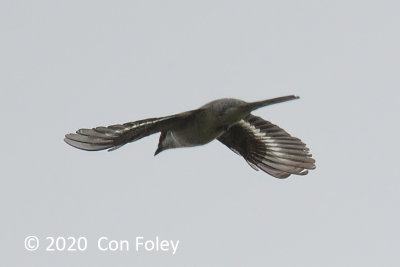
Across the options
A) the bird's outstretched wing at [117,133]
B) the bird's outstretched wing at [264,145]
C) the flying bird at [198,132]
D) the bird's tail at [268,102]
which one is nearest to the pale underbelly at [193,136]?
the flying bird at [198,132]

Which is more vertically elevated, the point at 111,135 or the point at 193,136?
the point at 111,135

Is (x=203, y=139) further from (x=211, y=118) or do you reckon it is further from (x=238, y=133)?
(x=238, y=133)

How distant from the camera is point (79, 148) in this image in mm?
11680

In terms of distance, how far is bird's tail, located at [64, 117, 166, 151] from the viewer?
11.7 meters

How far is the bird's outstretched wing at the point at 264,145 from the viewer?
13.9 meters

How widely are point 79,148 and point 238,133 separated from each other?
3.33 metres

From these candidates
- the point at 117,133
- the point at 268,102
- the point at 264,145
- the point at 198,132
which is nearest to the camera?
the point at 268,102

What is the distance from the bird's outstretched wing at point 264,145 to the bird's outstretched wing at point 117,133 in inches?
86.8

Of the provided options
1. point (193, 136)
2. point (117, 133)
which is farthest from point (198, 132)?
point (117, 133)

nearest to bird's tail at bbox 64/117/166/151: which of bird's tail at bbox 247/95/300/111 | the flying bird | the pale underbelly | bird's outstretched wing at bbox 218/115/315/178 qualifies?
the flying bird

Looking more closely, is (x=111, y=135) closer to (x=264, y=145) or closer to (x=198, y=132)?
(x=198, y=132)

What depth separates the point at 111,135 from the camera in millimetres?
11891

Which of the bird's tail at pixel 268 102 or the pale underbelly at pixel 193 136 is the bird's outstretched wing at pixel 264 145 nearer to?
the pale underbelly at pixel 193 136

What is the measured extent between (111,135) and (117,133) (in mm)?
106
